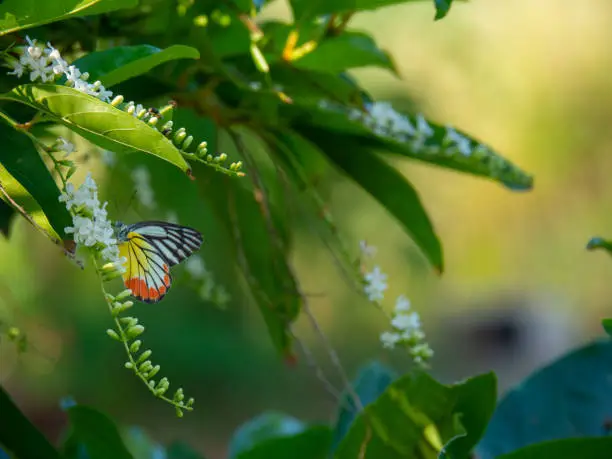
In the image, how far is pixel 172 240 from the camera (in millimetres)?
474

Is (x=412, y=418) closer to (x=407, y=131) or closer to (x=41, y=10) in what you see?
(x=407, y=131)

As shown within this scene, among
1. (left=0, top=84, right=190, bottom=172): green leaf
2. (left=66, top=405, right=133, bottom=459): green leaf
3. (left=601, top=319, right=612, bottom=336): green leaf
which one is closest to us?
(left=0, top=84, right=190, bottom=172): green leaf

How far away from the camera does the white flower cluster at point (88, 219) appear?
0.38 metres

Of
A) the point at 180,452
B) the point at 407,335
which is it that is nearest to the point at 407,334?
the point at 407,335

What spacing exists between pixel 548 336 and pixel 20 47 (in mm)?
5614

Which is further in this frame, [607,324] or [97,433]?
[97,433]

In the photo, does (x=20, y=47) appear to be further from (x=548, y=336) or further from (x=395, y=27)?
(x=548, y=336)

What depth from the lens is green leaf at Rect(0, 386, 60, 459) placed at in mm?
512

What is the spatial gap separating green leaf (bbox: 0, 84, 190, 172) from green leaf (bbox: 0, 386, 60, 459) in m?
0.23

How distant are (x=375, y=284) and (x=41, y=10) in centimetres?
28

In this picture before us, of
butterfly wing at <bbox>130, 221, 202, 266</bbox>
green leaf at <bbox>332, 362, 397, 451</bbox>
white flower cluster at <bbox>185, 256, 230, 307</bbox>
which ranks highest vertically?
butterfly wing at <bbox>130, 221, 202, 266</bbox>

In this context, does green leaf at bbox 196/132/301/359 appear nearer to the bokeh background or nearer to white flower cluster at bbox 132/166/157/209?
white flower cluster at bbox 132/166/157/209

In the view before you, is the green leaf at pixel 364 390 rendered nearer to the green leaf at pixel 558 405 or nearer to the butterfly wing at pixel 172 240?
the green leaf at pixel 558 405

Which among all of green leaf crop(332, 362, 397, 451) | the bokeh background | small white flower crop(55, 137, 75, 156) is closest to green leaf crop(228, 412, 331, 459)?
green leaf crop(332, 362, 397, 451)
